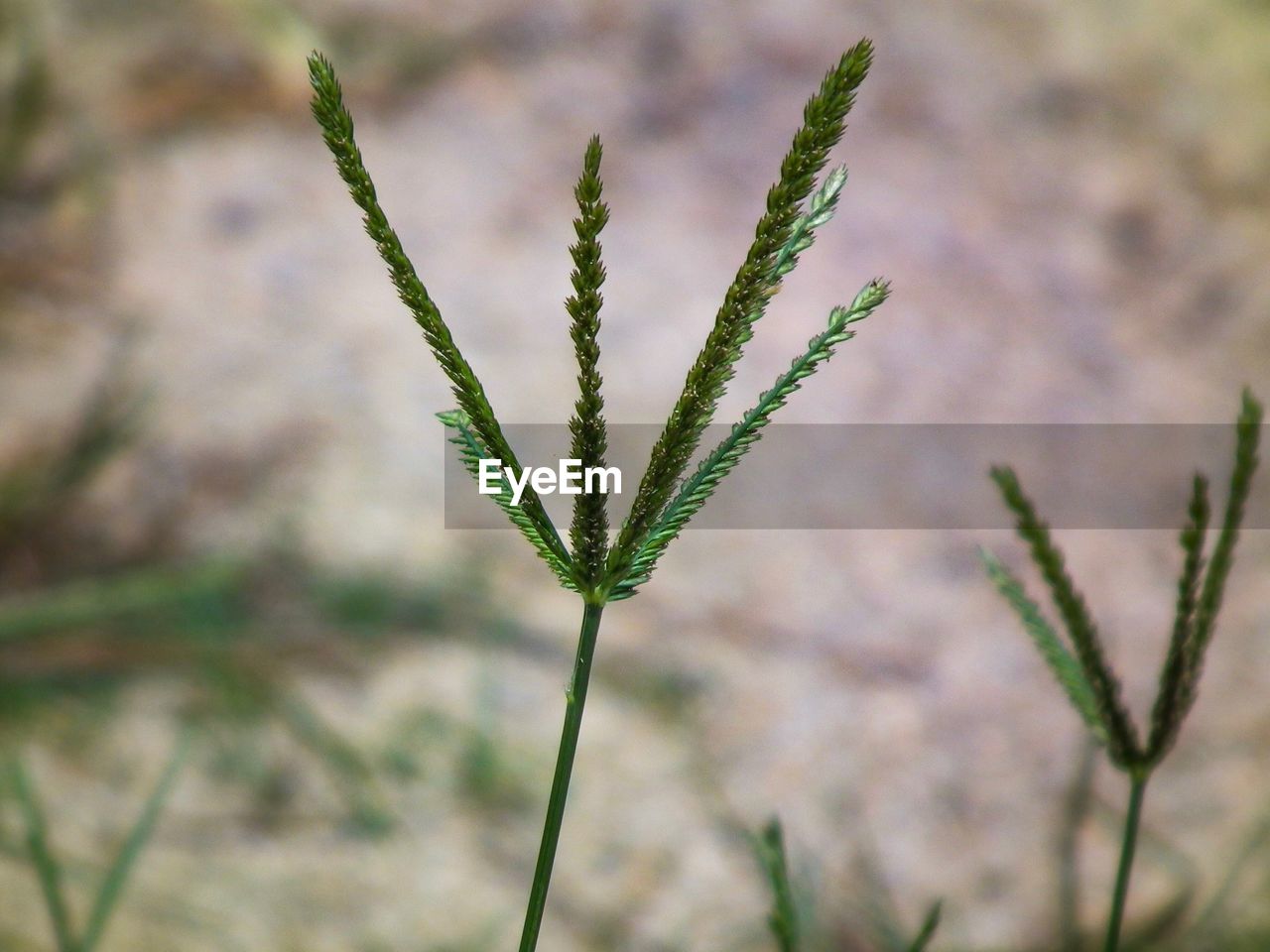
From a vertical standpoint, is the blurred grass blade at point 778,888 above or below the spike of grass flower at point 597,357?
below

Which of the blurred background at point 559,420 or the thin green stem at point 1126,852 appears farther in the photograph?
the blurred background at point 559,420

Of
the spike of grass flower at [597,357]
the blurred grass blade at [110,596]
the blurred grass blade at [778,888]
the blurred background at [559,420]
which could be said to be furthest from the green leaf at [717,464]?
the blurred grass blade at [110,596]

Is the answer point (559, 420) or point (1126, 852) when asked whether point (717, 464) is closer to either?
point (1126, 852)

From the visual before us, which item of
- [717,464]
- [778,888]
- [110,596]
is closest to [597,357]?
[717,464]

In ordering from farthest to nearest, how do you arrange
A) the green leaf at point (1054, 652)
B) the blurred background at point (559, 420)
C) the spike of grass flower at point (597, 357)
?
the blurred background at point (559, 420) → the green leaf at point (1054, 652) → the spike of grass flower at point (597, 357)

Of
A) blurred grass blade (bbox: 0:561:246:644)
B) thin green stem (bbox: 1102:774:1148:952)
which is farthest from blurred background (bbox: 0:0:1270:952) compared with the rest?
thin green stem (bbox: 1102:774:1148:952)

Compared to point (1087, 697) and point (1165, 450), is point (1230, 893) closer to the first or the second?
point (1165, 450)

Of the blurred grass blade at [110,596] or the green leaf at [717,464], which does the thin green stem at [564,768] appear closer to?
the green leaf at [717,464]

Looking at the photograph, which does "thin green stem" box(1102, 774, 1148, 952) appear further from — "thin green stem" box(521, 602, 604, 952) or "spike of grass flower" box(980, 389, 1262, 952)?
"thin green stem" box(521, 602, 604, 952)
